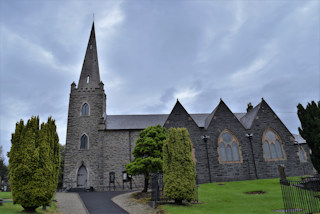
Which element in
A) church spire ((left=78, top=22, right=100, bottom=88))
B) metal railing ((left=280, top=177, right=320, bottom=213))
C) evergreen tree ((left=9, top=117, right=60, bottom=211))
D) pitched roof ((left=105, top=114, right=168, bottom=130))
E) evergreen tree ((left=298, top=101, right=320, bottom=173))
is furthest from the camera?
church spire ((left=78, top=22, right=100, bottom=88))

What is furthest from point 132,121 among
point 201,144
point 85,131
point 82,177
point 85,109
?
point 201,144

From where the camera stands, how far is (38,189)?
11.4 metres

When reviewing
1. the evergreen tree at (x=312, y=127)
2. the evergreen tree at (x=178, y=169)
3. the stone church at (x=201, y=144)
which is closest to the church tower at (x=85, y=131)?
the stone church at (x=201, y=144)

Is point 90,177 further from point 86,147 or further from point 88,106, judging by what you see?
point 88,106

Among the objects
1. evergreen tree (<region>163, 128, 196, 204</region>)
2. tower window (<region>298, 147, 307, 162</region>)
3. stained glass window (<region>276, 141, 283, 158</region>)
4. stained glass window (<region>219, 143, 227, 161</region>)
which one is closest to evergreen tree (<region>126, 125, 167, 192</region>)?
evergreen tree (<region>163, 128, 196, 204</region>)

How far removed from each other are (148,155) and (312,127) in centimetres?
1325

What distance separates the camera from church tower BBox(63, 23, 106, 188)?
92.7 feet

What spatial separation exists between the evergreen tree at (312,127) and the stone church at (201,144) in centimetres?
1002

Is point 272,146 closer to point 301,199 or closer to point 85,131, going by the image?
point 301,199

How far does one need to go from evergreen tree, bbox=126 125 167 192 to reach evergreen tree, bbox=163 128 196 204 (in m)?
3.89

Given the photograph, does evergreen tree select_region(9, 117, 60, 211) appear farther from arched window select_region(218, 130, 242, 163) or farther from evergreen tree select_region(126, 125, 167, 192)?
arched window select_region(218, 130, 242, 163)

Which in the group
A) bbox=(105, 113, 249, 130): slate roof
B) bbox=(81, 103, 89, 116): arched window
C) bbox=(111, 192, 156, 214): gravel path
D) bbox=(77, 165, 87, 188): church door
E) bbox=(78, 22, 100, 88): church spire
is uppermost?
bbox=(78, 22, 100, 88): church spire

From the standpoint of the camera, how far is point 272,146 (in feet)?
88.8

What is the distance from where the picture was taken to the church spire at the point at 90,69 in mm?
33938
